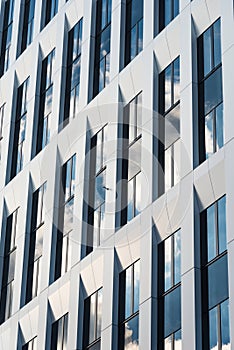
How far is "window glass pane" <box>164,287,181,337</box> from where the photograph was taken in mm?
38750

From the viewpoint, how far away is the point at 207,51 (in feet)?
139

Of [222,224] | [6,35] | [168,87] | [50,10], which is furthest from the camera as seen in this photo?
[6,35]

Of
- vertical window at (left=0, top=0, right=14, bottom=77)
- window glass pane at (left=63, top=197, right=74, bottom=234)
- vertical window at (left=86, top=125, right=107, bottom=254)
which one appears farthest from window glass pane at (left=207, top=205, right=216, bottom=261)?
vertical window at (left=0, top=0, right=14, bottom=77)

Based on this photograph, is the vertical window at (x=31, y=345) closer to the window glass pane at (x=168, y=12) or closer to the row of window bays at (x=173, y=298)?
the row of window bays at (x=173, y=298)

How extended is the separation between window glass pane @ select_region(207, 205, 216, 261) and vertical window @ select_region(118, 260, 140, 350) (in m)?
4.63

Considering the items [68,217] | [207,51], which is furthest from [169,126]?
[68,217]

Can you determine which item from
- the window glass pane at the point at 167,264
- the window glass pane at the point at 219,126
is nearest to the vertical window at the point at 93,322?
the window glass pane at the point at 167,264

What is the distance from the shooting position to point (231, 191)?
37.4 meters

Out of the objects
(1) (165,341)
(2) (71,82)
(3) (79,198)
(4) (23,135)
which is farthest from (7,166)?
(1) (165,341)

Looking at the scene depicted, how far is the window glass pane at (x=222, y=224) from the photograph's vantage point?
37.6m

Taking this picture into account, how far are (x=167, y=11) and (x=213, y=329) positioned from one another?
16.2 m

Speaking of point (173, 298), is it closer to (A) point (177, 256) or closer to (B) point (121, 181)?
(A) point (177, 256)

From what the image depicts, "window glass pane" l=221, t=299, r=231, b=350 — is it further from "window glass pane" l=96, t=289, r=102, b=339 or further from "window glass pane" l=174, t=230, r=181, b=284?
"window glass pane" l=96, t=289, r=102, b=339

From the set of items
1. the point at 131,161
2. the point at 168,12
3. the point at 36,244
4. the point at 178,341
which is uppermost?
the point at 168,12
